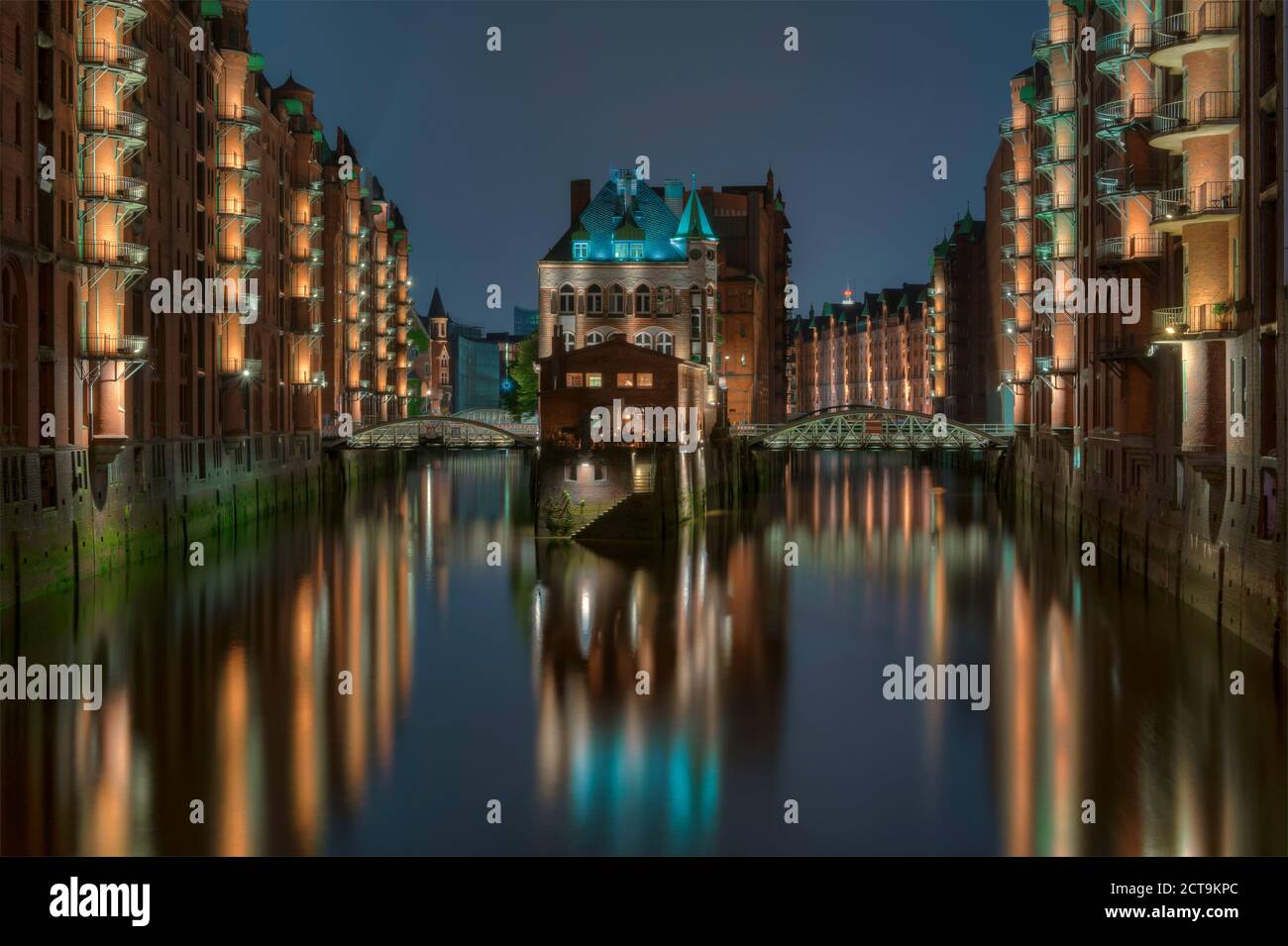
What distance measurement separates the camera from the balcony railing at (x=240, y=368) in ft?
191

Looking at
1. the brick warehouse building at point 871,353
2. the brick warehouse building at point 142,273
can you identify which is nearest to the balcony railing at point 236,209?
the brick warehouse building at point 142,273

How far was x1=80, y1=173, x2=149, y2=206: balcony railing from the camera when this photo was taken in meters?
40.6

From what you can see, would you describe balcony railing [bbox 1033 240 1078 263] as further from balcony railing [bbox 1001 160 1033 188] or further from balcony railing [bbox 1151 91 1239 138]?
balcony railing [bbox 1151 91 1239 138]

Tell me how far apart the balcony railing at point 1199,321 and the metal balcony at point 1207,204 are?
191cm

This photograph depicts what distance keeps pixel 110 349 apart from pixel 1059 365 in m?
33.5

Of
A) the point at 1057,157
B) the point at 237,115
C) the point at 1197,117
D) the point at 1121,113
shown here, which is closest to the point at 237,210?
the point at 237,115

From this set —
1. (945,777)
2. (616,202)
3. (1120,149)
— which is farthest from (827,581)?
(616,202)

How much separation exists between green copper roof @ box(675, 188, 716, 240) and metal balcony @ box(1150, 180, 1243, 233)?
1872 inches

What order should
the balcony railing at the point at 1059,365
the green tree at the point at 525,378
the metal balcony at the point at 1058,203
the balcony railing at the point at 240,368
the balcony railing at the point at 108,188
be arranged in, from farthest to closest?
the green tree at the point at 525,378, the balcony railing at the point at 240,368, the metal balcony at the point at 1058,203, the balcony railing at the point at 1059,365, the balcony railing at the point at 108,188

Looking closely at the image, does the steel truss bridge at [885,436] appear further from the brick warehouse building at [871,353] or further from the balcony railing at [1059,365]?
the brick warehouse building at [871,353]

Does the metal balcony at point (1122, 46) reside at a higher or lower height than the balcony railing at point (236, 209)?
higher

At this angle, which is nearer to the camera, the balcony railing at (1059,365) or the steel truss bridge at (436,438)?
the balcony railing at (1059,365)

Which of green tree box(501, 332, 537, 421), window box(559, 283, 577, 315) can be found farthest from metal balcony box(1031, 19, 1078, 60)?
green tree box(501, 332, 537, 421)

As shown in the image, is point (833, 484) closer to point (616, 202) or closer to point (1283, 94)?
point (616, 202)
